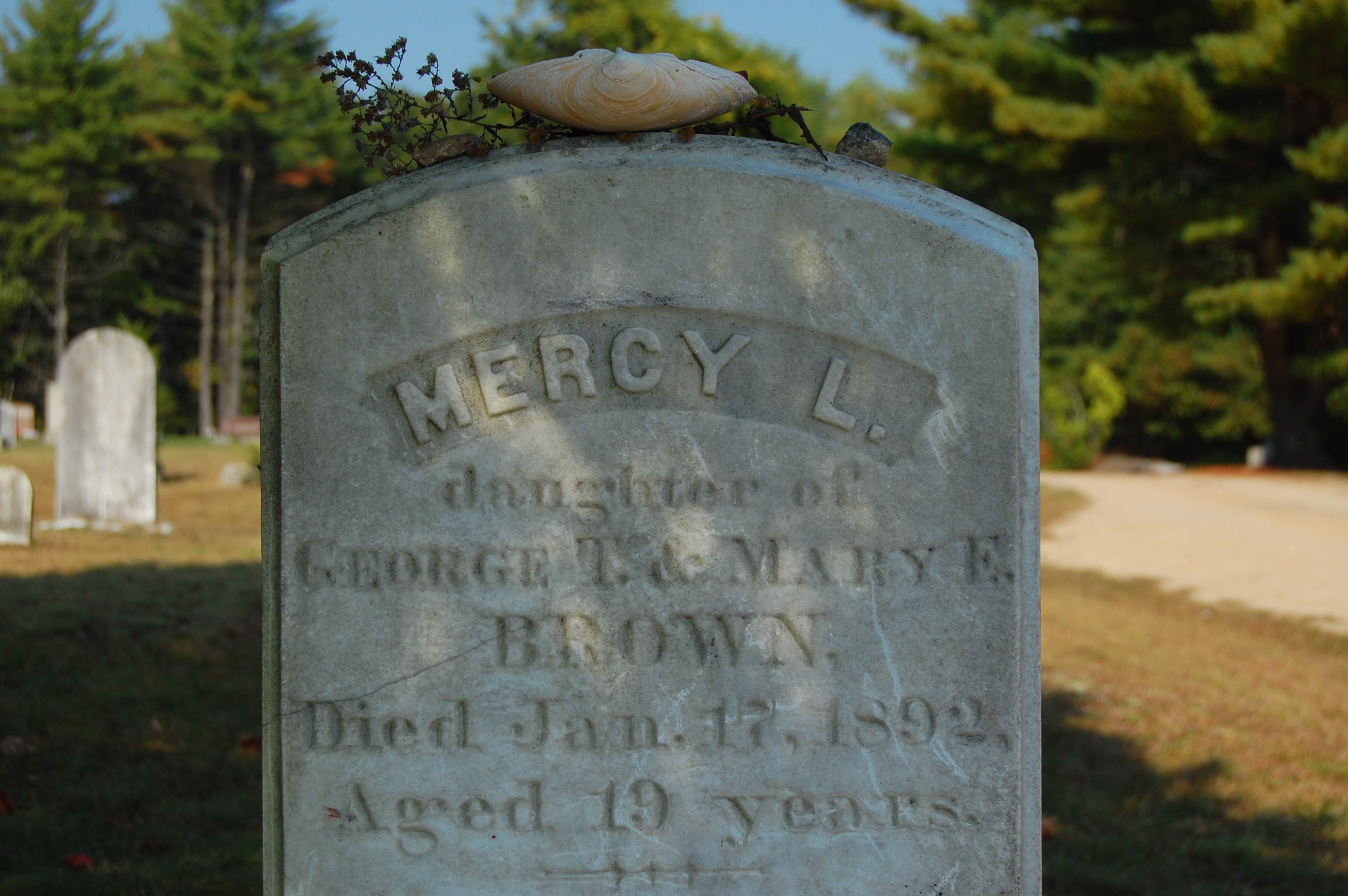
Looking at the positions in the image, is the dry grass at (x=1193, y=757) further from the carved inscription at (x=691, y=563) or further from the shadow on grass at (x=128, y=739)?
the shadow on grass at (x=128, y=739)

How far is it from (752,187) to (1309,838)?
10.3 ft

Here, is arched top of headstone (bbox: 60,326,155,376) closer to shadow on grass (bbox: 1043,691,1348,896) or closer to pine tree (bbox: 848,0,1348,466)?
shadow on grass (bbox: 1043,691,1348,896)

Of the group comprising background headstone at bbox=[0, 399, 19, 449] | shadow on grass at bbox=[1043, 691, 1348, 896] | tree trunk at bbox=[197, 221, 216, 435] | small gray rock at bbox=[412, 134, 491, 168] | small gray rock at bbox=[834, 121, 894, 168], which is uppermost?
tree trunk at bbox=[197, 221, 216, 435]

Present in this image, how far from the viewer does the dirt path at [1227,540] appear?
9.68 metres

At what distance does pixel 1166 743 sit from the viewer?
5082mm

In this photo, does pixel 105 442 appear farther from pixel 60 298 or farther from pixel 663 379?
pixel 60 298

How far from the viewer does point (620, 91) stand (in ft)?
6.91

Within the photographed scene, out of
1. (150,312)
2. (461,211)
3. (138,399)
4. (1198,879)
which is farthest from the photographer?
(150,312)

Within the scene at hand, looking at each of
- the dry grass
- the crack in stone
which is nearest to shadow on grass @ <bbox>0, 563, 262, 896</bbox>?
the crack in stone

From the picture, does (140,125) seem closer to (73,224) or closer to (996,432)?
(73,224)

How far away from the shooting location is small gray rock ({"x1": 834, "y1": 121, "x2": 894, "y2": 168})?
2.26m

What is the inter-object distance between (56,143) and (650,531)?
35.5 meters

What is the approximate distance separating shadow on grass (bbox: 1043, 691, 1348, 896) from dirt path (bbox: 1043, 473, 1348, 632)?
14.5 ft

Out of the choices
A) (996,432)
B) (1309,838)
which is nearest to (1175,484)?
Result: (1309,838)
